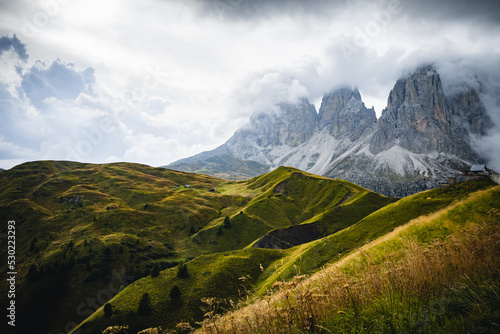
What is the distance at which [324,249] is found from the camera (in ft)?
147

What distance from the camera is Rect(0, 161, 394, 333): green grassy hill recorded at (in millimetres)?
46562

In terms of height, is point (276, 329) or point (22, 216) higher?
point (22, 216)

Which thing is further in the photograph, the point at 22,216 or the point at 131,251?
the point at 22,216

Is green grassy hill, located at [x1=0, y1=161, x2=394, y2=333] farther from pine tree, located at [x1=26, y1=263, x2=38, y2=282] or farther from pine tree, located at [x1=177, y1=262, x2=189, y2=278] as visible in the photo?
pine tree, located at [x1=177, y1=262, x2=189, y2=278]

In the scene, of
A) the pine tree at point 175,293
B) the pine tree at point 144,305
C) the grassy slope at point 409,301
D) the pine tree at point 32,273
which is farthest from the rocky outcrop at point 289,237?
the grassy slope at point 409,301

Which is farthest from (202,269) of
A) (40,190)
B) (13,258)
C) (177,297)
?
(40,190)

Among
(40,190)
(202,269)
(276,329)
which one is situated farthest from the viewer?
(40,190)

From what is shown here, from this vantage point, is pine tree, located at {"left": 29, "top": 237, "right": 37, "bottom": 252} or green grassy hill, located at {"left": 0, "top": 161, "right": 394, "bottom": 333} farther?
pine tree, located at {"left": 29, "top": 237, "right": 37, "bottom": 252}

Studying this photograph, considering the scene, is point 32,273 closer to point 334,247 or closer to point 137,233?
point 137,233

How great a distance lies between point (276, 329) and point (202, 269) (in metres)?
48.4

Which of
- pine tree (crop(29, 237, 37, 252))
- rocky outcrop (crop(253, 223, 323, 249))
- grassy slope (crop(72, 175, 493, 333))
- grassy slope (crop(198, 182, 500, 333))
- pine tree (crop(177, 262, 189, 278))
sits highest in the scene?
pine tree (crop(29, 237, 37, 252))

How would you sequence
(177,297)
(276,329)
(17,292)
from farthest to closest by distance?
1. (17,292)
2. (177,297)
3. (276,329)

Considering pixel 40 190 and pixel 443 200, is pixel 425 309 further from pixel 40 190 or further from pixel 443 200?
pixel 40 190

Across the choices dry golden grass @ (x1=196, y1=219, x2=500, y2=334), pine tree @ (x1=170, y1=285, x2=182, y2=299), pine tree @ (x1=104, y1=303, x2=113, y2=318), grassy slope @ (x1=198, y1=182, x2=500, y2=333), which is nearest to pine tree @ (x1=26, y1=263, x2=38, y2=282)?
pine tree @ (x1=104, y1=303, x2=113, y2=318)
